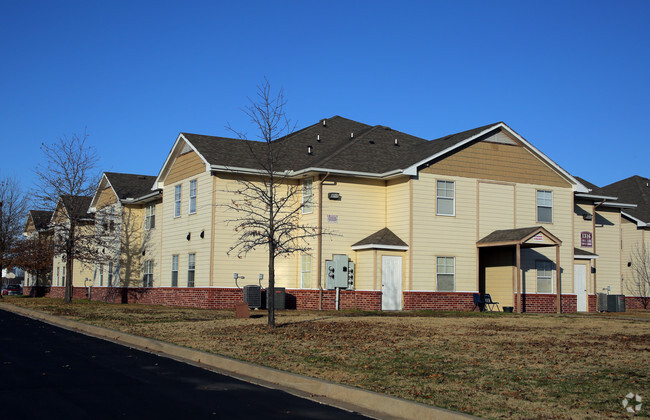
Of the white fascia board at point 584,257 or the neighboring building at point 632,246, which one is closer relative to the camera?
the white fascia board at point 584,257

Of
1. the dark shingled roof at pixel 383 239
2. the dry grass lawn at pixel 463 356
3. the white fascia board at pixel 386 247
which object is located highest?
the dark shingled roof at pixel 383 239

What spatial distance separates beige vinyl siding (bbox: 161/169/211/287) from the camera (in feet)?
99.9

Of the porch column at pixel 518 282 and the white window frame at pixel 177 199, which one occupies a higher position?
the white window frame at pixel 177 199

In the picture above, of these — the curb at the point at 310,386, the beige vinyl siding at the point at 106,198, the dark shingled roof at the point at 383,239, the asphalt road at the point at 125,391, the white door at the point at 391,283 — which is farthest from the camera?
the beige vinyl siding at the point at 106,198

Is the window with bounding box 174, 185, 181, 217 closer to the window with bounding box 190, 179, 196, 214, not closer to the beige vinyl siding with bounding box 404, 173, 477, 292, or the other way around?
the window with bounding box 190, 179, 196, 214

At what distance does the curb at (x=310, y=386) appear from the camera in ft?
28.3

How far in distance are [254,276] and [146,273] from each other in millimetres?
10715

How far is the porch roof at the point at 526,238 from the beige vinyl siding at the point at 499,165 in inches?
118

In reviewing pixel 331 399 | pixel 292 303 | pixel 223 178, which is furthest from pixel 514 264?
pixel 331 399

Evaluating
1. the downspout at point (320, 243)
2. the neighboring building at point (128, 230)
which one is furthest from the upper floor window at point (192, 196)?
the downspout at point (320, 243)

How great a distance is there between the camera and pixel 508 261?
103 ft

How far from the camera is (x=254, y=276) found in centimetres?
3036

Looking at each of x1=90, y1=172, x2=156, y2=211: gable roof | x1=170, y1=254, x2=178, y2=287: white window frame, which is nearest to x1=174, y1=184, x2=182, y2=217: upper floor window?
x1=170, y1=254, x2=178, y2=287: white window frame

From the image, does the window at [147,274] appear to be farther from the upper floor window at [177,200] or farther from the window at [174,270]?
the upper floor window at [177,200]
